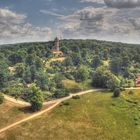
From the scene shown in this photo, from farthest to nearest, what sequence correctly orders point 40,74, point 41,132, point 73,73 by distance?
point 73,73, point 40,74, point 41,132

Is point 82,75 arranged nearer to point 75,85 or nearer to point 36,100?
point 75,85

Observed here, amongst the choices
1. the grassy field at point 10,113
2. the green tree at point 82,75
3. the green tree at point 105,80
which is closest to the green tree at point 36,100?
the grassy field at point 10,113

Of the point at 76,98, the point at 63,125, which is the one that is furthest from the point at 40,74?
the point at 63,125

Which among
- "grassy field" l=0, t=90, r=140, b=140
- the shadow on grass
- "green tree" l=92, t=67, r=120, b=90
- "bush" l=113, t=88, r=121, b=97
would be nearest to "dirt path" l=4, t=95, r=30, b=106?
the shadow on grass

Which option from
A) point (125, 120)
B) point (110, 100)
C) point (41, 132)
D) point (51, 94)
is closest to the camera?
point (41, 132)

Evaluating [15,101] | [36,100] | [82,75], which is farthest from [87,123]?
[82,75]

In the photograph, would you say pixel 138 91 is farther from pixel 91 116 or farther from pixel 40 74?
pixel 40 74

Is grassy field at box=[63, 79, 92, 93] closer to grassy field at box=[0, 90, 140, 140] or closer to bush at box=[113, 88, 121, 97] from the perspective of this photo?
grassy field at box=[0, 90, 140, 140]
